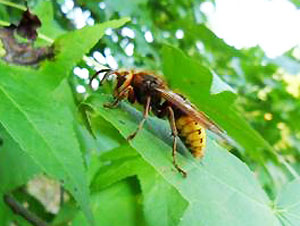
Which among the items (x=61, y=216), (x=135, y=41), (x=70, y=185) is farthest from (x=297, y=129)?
(x=70, y=185)

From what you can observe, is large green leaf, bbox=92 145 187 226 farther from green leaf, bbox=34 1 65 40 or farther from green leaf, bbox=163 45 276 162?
green leaf, bbox=34 1 65 40

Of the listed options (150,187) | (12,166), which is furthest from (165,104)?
(12,166)

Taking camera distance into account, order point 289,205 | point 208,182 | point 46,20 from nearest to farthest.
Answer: point 208,182 < point 289,205 < point 46,20

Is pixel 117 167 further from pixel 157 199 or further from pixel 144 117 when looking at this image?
pixel 144 117

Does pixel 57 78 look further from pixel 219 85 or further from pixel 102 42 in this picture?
pixel 102 42

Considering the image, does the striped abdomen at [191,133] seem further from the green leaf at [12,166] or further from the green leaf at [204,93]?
the green leaf at [12,166]

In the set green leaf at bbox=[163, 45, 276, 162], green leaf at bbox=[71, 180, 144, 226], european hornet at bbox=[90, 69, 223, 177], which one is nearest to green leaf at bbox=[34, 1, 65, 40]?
european hornet at bbox=[90, 69, 223, 177]
